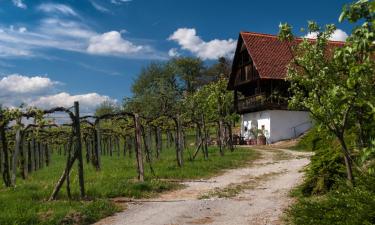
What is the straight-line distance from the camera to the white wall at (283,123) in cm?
4203

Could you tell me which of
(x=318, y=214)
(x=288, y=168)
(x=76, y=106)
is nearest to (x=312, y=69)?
(x=318, y=214)

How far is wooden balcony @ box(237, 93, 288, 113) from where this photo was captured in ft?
137

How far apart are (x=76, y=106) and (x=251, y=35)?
35.9 meters

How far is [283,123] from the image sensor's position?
42.3m

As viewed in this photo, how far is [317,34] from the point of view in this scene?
10828 millimetres

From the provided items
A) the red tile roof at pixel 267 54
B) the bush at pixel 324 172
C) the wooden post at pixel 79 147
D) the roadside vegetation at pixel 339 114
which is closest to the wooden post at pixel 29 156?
the wooden post at pixel 79 147

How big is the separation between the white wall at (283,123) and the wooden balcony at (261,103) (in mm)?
615

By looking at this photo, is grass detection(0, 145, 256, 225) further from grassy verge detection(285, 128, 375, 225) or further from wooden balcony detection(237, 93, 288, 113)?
wooden balcony detection(237, 93, 288, 113)

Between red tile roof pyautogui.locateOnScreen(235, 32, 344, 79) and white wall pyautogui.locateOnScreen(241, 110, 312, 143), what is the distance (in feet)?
12.3

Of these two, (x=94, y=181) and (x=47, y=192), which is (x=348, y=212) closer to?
(x=47, y=192)

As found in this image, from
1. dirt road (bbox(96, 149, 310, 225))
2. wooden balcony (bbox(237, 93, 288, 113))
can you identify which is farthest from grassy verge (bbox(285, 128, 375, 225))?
wooden balcony (bbox(237, 93, 288, 113))

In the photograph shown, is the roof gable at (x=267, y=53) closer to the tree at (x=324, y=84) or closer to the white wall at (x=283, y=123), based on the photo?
the white wall at (x=283, y=123)

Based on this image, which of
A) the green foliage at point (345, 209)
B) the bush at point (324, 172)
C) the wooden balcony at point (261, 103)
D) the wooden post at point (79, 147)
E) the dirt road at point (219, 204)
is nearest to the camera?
the green foliage at point (345, 209)

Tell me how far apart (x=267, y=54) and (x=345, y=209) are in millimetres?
38083
